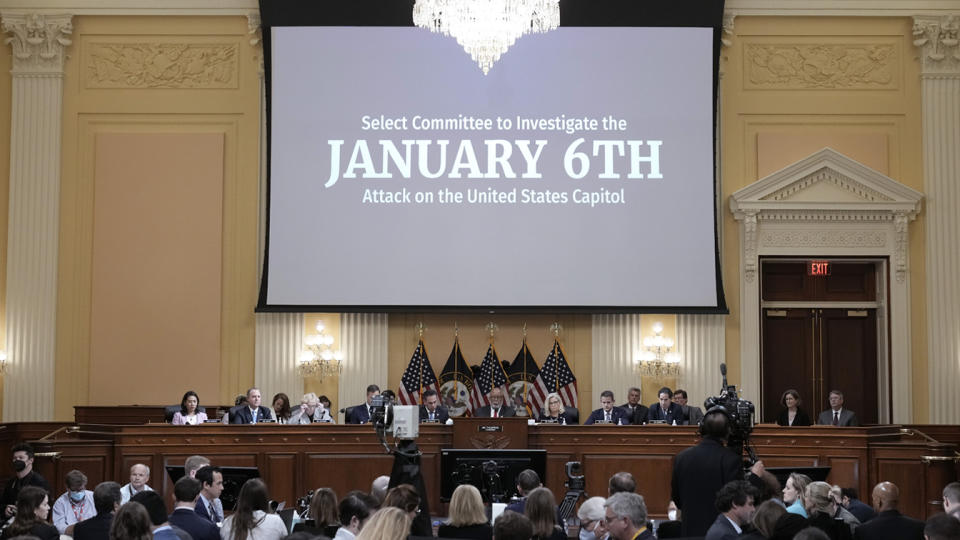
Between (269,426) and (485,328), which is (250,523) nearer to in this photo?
(269,426)

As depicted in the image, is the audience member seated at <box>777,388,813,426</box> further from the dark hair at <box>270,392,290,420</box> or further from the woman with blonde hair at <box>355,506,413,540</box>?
the woman with blonde hair at <box>355,506,413,540</box>

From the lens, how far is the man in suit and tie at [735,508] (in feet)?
21.0

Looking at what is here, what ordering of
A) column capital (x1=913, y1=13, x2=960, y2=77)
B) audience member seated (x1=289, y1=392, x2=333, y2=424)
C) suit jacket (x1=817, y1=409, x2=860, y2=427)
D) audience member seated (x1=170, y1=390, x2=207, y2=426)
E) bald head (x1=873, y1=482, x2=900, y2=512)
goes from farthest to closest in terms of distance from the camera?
column capital (x1=913, y1=13, x2=960, y2=77) → suit jacket (x1=817, y1=409, x2=860, y2=427) → audience member seated (x1=289, y1=392, x2=333, y2=424) → audience member seated (x1=170, y1=390, x2=207, y2=426) → bald head (x1=873, y1=482, x2=900, y2=512)

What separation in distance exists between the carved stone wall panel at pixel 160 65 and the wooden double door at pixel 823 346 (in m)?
7.96

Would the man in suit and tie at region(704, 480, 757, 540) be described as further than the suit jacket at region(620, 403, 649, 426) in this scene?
No

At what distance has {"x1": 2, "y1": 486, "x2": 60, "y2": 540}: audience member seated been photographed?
22.0 feet

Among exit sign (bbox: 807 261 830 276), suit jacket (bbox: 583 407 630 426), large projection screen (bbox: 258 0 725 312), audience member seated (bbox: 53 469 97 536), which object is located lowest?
audience member seated (bbox: 53 469 97 536)

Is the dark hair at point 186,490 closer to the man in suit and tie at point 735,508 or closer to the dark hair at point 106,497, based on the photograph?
the dark hair at point 106,497

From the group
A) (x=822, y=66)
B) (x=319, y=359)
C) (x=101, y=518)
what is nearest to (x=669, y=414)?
(x=319, y=359)

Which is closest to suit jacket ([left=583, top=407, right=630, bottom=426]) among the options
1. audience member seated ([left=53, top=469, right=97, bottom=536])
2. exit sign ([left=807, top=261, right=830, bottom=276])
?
exit sign ([left=807, top=261, right=830, bottom=276])

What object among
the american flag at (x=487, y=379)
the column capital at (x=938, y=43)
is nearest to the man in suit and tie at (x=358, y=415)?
the american flag at (x=487, y=379)

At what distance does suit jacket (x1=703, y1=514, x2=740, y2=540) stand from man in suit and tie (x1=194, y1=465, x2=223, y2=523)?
364 centimetres

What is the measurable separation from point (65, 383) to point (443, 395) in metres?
5.08

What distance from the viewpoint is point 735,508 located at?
645 centimetres
